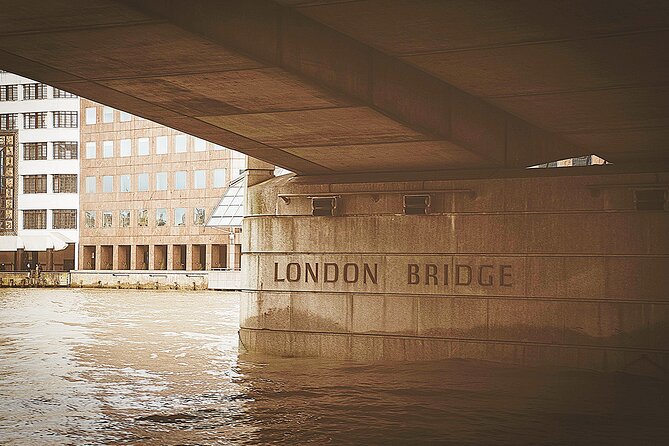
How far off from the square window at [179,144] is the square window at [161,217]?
5801 millimetres

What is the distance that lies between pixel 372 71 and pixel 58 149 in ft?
280

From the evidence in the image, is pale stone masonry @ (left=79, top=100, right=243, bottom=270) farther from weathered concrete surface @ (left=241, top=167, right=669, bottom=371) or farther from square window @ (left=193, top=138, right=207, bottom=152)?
weathered concrete surface @ (left=241, top=167, right=669, bottom=371)

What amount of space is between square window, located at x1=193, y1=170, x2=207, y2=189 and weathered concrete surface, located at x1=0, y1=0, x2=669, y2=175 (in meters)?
65.6

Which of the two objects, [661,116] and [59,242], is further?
[59,242]

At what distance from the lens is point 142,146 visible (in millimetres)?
89500

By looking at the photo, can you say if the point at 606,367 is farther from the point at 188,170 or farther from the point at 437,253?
the point at 188,170

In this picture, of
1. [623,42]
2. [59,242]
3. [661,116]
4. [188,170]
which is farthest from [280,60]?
[59,242]

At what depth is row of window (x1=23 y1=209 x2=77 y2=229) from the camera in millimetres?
95625

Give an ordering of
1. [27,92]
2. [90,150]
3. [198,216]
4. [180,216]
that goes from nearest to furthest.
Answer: [198,216] → [180,216] → [90,150] → [27,92]

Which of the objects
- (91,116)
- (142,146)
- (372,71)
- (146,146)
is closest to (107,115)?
(91,116)

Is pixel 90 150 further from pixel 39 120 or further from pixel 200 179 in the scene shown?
pixel 200 179

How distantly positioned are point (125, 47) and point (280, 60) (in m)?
2.13

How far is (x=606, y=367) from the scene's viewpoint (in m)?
18.1

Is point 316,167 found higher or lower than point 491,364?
higher
